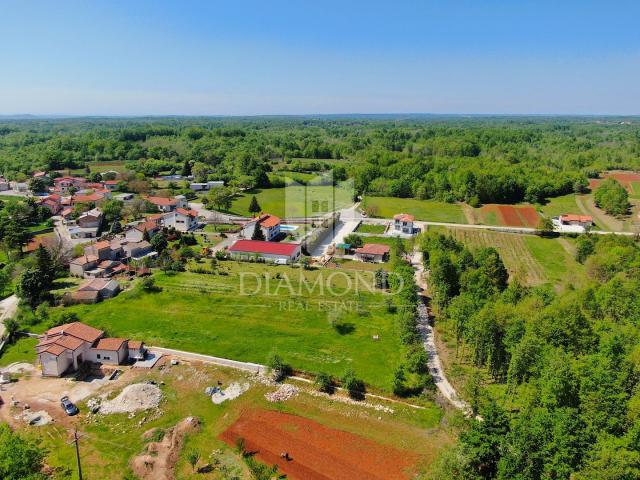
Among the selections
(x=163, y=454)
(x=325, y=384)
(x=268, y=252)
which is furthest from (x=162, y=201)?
(x=163, y=454)

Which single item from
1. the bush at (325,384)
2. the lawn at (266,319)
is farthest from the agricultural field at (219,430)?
the lawn at (266,319)

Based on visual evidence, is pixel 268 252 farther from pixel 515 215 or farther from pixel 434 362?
pixel 515 215

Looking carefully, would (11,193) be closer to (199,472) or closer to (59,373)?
(59,373)

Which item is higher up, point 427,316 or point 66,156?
point 66,156

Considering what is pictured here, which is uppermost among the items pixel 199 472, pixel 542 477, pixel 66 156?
pixel 66 156

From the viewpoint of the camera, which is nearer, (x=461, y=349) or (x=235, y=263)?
(x=461, y=349)

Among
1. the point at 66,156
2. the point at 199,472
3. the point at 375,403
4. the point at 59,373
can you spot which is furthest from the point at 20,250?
the point at 66,156

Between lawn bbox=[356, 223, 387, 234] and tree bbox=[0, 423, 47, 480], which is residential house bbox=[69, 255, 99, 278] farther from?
lawn bbox=[356, 223, 387, 234]

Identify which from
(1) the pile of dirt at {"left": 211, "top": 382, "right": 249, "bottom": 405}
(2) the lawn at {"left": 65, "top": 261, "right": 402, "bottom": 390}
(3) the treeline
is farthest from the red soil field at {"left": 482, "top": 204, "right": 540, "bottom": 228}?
(1) the pile of dirt at {"left": 211, "top": 382, "right": 249, "bottom": 405}
